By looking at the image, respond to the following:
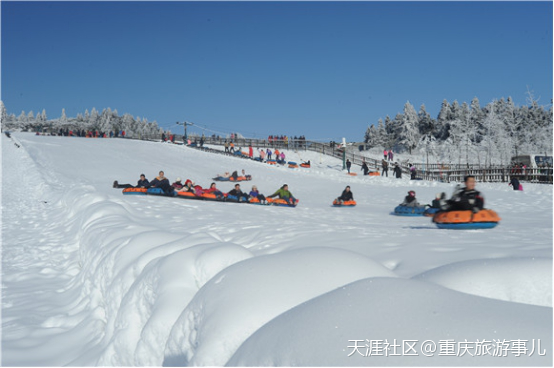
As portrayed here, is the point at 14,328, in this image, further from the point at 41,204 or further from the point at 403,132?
the point at 403,132

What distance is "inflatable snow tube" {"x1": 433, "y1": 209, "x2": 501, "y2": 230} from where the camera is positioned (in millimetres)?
8891

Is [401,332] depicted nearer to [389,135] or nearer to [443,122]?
[443,122]

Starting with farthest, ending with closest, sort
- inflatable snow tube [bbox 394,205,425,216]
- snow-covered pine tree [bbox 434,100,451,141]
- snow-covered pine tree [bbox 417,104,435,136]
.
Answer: snow-covered pine tree [bbox 417,104,435,136] → snow-covered pine tree [bbox 434,100,451,141] → inflatable snow tube [bbox 394,205,425,216]

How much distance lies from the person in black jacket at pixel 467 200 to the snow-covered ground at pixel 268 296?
109 centimetres

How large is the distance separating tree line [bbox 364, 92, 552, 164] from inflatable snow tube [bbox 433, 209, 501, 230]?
4002 centimetres

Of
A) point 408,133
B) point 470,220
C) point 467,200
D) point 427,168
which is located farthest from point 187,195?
point 408,133

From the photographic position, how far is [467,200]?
924cm

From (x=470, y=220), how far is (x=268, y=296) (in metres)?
7.40

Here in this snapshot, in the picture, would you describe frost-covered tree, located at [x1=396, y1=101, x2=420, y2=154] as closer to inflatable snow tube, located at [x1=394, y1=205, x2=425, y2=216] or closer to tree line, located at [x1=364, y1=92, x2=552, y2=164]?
tree line, located at [x1=364, y1=92, x2=552, y2=164]

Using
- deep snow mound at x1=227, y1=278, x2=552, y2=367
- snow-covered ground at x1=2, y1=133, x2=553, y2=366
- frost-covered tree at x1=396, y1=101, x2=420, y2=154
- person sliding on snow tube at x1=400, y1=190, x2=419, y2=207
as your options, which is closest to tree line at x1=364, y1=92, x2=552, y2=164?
frost-covered tree at x1=396, y1=101, x2=420, y2=154

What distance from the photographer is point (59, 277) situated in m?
6.45

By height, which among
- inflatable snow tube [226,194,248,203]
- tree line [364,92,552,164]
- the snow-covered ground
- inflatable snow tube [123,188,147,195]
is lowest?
the snow-covered ground

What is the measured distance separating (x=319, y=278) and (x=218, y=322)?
797 millimetres

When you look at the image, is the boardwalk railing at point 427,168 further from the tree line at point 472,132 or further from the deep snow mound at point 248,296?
the deep snow mound at point 248,296
